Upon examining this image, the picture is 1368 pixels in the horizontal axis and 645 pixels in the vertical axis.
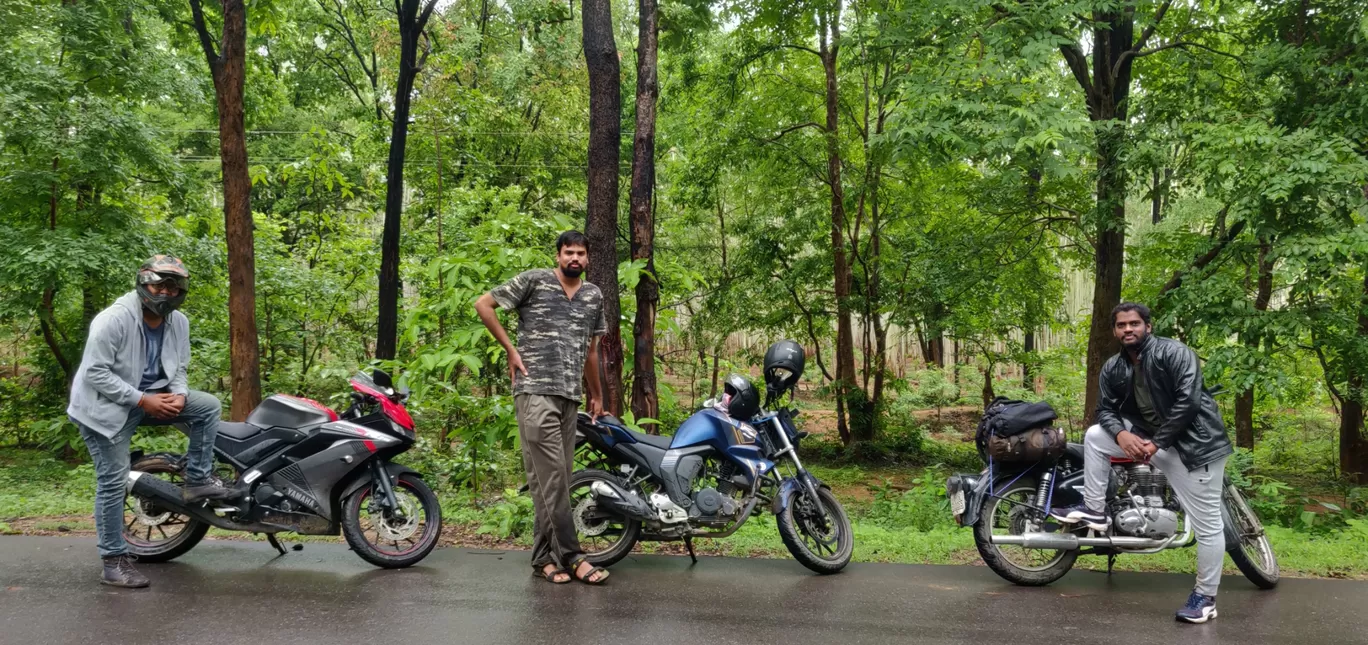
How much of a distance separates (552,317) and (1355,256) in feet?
23.7

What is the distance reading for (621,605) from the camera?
4879 millimetres

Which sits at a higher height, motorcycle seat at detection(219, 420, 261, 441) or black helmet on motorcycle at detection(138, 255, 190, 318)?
black helmet on motorcycle at detection(138, 255, 190, 318)

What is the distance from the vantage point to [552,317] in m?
5.49

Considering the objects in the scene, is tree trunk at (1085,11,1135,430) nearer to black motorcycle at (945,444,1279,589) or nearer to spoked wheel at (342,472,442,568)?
black motorcycle at (945,444,1279,589)

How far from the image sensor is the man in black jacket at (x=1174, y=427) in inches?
196

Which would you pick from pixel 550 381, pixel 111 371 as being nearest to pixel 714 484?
pixel 550 381

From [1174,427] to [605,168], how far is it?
5.20m

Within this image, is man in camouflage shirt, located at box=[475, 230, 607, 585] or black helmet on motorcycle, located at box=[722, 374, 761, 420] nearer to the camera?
man in camouflage shirt, located at box=[475, 230, 607, 585]

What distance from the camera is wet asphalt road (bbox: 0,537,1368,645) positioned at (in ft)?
14.3

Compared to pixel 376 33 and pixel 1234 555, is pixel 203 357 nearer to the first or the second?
pixel 376 33

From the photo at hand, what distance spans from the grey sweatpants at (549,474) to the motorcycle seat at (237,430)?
1.84 m

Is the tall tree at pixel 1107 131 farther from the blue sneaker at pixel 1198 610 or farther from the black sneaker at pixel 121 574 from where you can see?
the black sneaker at pixel 121 574

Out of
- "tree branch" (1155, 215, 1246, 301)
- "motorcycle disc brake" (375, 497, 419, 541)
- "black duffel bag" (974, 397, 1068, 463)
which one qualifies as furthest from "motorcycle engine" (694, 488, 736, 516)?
"tree branch" (1155, 215, 1246, 301)

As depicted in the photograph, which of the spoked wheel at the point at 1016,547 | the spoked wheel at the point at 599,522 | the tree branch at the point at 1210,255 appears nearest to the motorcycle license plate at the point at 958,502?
the spoked wheel at the point at 1016,547
